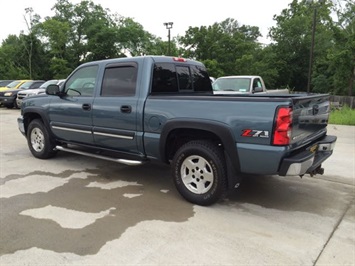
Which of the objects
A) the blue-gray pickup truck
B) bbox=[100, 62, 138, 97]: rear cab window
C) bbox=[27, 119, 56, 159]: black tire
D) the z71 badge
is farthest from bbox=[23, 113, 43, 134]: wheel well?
the z71 badge

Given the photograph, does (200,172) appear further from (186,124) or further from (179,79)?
(179,79)

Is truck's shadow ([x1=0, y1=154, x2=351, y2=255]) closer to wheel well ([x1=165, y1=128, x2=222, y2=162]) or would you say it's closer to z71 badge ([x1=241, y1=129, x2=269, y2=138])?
wheel well ([x1=165, y1=128, x2=222, y2=162])

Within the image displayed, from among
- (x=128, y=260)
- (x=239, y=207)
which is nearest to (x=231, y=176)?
(x=239, y=207)

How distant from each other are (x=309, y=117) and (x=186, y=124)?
1.49 m

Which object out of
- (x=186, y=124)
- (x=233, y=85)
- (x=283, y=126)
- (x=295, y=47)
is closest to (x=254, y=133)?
(x=283, y=126)

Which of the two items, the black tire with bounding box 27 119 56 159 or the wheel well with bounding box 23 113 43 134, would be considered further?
the wheel well with bounding box 23 113 43 134

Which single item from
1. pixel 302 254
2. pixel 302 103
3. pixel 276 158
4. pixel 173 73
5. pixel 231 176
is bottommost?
pixel 302 254

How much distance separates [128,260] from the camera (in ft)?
9.76

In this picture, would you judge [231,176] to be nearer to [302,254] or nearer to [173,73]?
[302,254]

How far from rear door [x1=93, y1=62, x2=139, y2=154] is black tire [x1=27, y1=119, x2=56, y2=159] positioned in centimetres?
149

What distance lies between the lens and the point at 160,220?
12.5ft

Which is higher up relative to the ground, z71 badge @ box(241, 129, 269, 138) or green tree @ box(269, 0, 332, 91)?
green tree @ box(269, 0, 332, 91)

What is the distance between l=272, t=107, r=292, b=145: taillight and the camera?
345cm

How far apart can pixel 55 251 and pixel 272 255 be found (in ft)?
6.60
